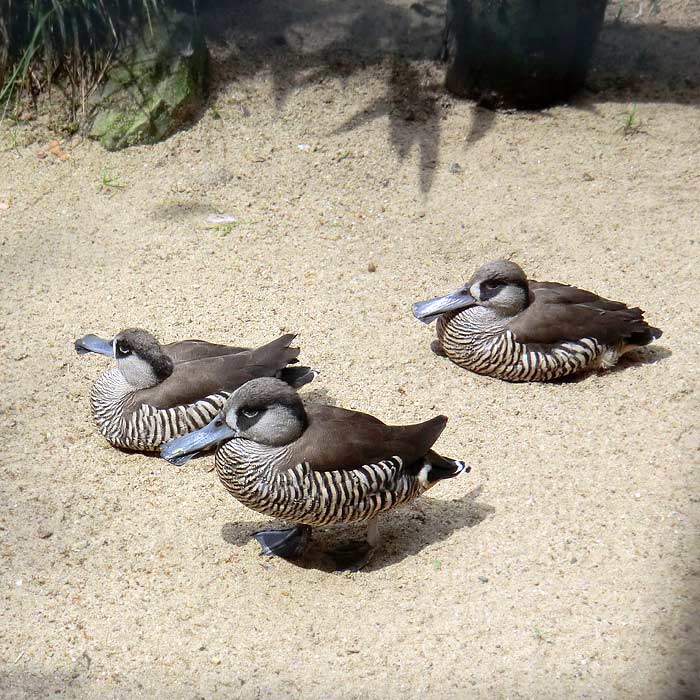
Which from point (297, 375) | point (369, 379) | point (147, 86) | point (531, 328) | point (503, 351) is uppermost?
point (147, 86)

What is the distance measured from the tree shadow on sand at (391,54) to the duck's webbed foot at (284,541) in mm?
4309

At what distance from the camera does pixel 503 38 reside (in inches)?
307

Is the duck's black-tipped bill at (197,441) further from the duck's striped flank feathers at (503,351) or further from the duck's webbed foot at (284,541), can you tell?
the duck's striped flank feathers at (503,351)

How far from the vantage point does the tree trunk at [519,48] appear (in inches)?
303

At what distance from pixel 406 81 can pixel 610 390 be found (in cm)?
398

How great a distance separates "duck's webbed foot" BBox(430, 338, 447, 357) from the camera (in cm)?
602

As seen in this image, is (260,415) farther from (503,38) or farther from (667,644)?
(503,38)

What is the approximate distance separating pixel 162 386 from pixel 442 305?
1.82 meters

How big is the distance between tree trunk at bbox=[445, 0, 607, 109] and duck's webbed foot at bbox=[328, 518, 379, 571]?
4828 millimetres

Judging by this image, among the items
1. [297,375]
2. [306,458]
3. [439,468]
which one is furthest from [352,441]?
[297,375]

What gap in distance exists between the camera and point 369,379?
570 cm

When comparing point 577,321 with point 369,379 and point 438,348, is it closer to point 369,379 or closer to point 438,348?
point 438,348

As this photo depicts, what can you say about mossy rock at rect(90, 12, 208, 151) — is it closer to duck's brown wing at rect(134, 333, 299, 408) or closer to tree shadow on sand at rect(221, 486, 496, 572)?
duck's brown wing at rect(134, 333, 299, 408)

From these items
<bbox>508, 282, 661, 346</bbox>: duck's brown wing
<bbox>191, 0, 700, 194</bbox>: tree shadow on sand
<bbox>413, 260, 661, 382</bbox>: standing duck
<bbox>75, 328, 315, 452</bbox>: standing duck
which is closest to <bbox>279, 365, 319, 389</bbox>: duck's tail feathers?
<bbox>75, 328, 315, 452</bbox>: standing duck
